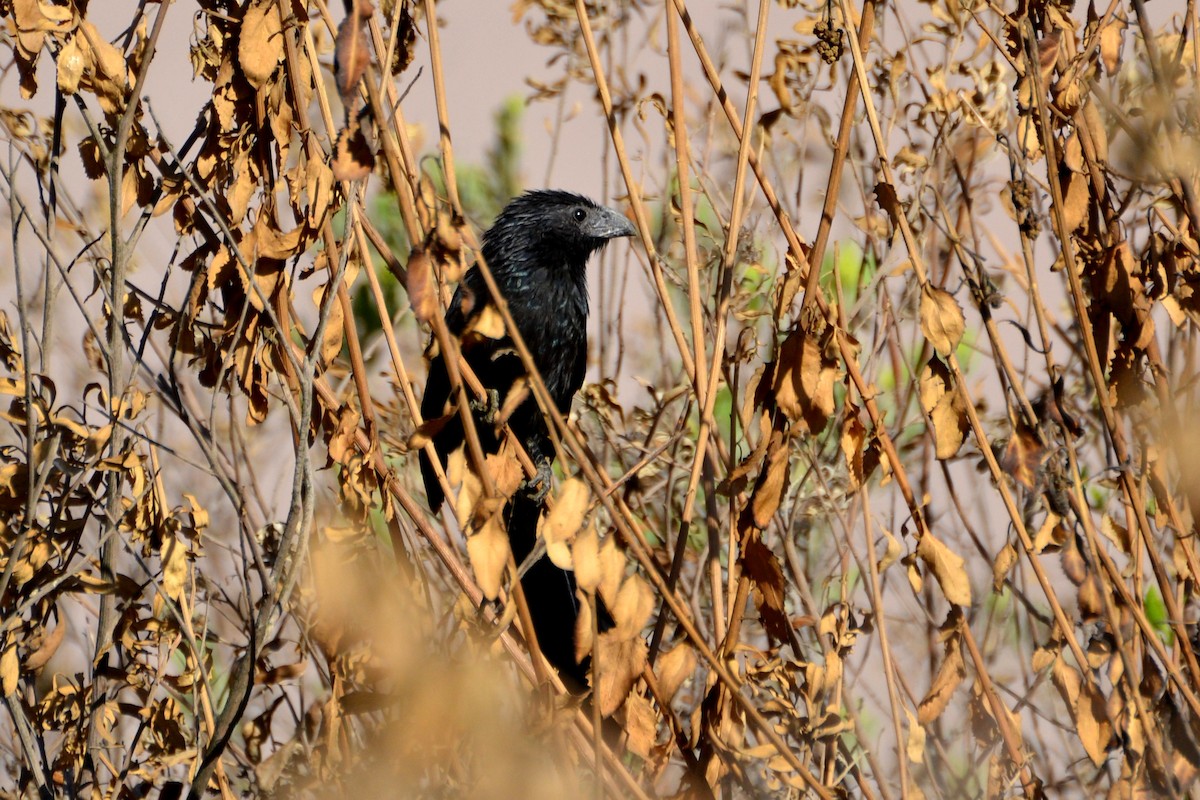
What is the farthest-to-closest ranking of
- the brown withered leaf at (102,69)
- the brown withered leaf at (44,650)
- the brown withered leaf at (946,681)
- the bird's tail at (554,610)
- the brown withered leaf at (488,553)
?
the bird's tail at (554,610) → the brown withered leaf at (44,650) → the brown withered leaf at (946,681) → the brown withered leaf at (102,69) → the brown withered leaf at (488,553)

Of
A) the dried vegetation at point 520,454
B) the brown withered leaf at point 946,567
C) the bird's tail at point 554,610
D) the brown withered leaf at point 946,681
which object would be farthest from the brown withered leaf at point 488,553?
the bird's tail at point 554,610

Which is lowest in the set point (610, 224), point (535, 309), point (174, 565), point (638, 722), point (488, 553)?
point (638, 722)

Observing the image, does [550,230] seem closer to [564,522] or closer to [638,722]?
[638,722]

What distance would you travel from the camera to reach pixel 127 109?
157 centimetres

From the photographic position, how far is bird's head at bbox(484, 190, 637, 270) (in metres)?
3.94

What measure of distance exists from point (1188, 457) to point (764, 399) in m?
0.72

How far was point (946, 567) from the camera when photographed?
5.40 feet

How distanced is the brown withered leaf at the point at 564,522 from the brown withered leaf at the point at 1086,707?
2.79 feet

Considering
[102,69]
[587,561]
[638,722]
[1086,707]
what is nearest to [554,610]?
[638,722]

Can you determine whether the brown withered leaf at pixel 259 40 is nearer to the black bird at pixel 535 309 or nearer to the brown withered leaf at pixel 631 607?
the brown withered leaf at pixel 631 607

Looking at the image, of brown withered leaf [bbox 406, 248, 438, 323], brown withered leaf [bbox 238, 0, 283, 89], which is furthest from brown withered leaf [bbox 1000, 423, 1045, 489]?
brown withered leaf [bbox 238, 0, 283, 89]

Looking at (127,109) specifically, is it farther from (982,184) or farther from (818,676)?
(982,184)

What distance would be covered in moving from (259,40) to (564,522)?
0.73 m

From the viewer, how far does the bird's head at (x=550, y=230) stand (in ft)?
12.9
